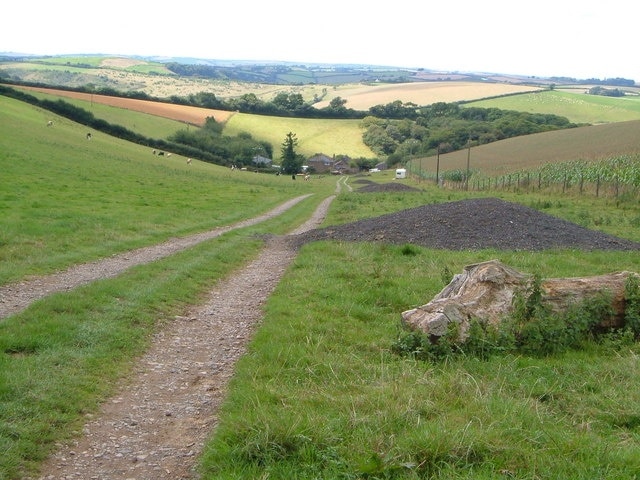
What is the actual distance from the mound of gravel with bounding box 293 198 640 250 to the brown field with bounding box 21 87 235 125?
79.7 meters

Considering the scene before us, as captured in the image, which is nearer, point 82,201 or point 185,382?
point 185,382

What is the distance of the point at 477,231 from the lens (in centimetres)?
1941

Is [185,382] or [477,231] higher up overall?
[185,382]

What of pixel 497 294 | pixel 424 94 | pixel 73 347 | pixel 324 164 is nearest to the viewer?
pixel 73 347

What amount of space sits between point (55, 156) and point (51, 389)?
4426 centimetres

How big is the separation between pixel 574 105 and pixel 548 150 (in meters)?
73.4

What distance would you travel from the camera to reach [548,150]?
69938 millimetres

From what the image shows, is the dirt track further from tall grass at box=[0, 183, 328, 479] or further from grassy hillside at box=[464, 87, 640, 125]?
grassy hillside at box=[464, 87, 640, 125]

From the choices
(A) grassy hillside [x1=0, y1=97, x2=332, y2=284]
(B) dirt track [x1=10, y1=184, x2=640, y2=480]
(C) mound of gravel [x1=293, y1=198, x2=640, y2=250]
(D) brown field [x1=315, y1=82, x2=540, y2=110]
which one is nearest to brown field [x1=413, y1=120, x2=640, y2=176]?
(A) grassy hillside [x1=0, y1=97, x2=332, y2=284]

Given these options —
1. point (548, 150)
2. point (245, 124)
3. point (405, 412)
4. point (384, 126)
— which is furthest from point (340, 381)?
point (384, 126)

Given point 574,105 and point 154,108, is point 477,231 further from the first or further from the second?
point 574,105

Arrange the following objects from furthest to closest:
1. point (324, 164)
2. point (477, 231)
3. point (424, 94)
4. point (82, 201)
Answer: point (424, 94) → point (324, 164) → point (82, 201) → point (477, 231)

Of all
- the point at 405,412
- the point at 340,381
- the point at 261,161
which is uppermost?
the point at 405,412

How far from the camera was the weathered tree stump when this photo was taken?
8602 mm
